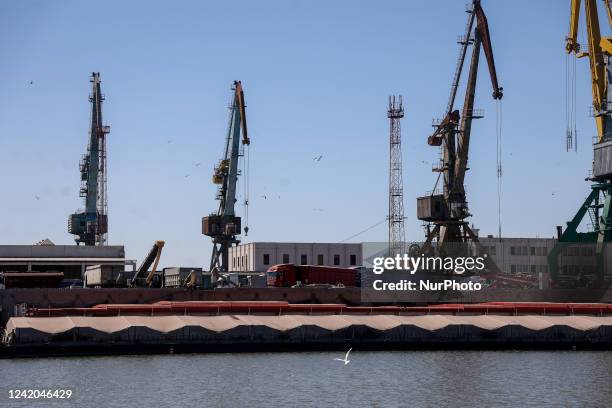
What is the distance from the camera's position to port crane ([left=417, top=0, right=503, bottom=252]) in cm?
12838

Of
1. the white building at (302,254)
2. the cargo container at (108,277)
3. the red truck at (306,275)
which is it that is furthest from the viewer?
the white building at (302,254)

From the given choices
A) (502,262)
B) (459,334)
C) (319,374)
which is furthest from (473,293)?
(502,262)

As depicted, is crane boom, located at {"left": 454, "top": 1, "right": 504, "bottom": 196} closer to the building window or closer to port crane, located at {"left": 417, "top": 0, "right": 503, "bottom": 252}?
port crane, located at {"left": 417, "top": 0, "right": 503, "bottom": 252}

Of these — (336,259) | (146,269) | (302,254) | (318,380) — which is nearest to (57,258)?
(146,269)

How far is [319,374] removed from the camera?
71438mm

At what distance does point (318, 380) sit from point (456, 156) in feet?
216

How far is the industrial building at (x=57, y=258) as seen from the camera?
5576 inches

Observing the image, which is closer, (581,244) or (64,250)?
(581,244)

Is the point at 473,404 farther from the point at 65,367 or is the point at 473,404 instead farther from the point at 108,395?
the point at 65,367

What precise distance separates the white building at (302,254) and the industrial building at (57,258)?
130 ft

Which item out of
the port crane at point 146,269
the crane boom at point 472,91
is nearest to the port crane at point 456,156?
the crane boom at point 472,91

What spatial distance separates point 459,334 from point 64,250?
74008 millimetres

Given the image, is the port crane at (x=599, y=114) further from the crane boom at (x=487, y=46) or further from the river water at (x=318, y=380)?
the river water at (x=318, y=380)

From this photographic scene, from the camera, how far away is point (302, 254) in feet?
611
